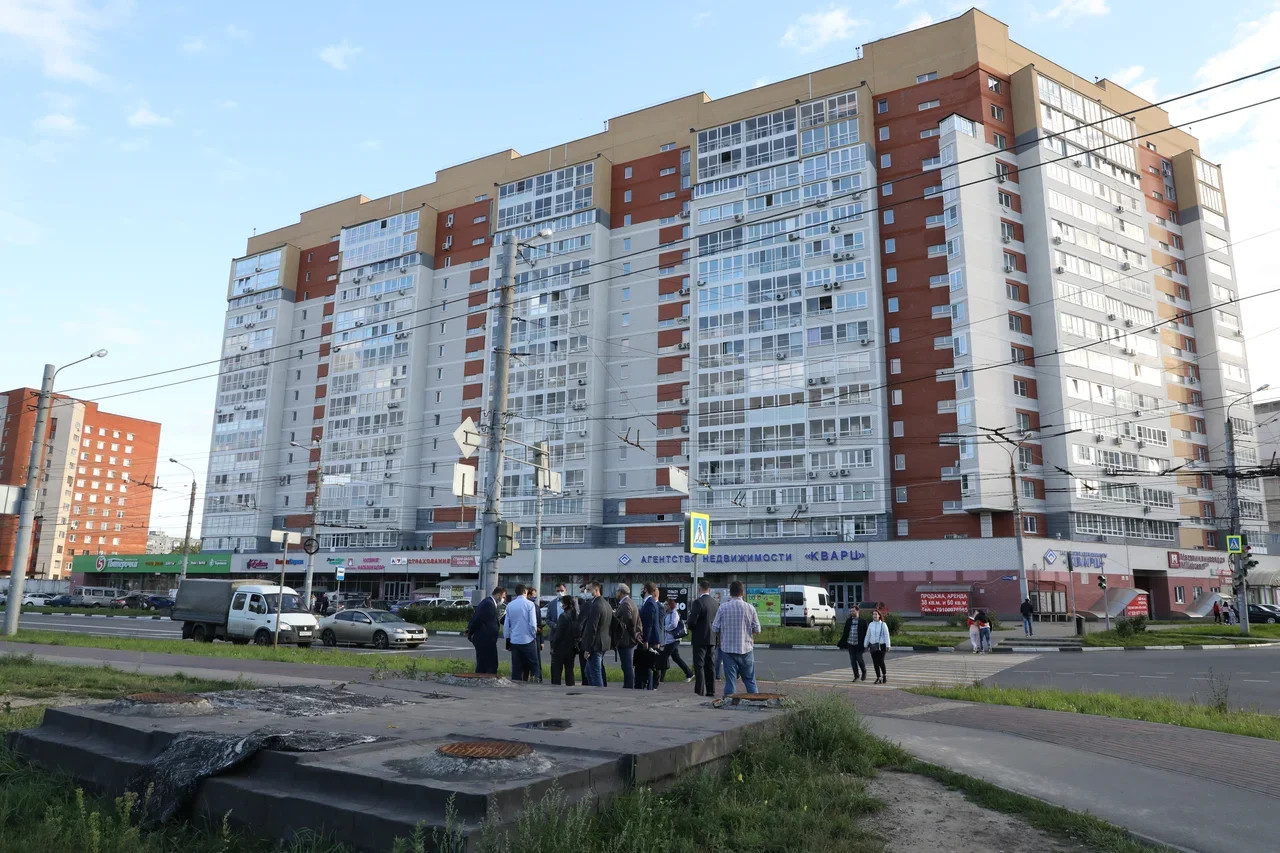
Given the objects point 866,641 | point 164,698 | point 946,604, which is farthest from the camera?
point 946,604

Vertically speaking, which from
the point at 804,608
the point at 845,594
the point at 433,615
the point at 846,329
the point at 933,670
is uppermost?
the point at 846,329

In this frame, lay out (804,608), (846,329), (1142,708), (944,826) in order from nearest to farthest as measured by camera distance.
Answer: (944,826) < (1142,708) < (804,608) < (846,329)

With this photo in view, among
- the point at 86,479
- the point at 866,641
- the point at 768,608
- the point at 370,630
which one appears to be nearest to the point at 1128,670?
the point at 866,641

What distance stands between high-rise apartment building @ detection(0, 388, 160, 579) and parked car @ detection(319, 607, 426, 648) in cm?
10097

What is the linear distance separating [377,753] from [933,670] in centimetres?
1793

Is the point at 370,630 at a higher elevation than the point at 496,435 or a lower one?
lower

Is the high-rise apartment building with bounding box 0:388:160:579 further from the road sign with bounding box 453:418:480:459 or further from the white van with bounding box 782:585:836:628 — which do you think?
the road sign with bounding box 453:418:480:459

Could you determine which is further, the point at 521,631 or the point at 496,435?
the point at 496,435

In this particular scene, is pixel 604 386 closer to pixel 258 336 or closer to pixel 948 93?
pixel 948 93

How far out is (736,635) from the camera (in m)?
12.5

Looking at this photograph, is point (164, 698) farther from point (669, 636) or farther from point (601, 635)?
point (669, 636)

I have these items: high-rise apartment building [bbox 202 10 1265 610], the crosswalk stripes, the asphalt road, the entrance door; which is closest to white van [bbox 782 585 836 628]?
high-rise apartment building [bbox 202 10 1265 610]

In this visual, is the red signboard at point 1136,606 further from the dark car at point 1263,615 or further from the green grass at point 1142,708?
the green grass at point 1142,708

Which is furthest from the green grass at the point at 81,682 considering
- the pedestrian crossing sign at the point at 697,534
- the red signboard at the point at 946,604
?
the red signboard at the point at 946,604
